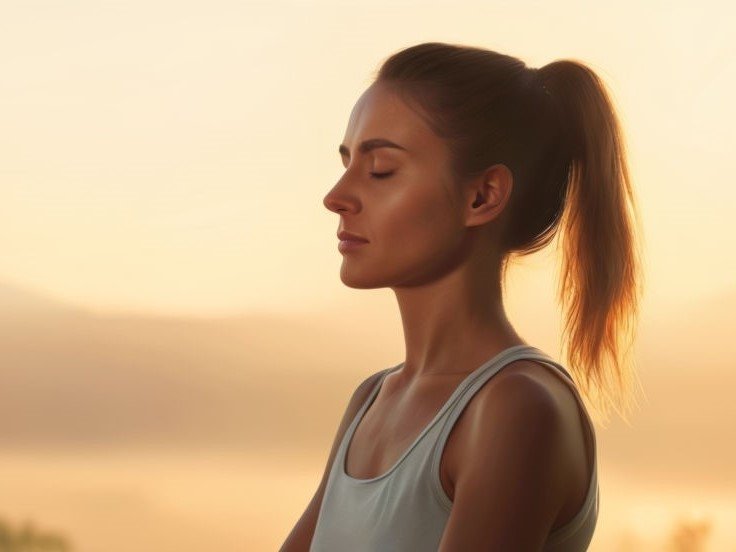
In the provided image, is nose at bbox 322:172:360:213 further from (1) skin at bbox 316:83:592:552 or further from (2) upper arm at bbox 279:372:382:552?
(2) upper arm at bbox 279:372:382:552

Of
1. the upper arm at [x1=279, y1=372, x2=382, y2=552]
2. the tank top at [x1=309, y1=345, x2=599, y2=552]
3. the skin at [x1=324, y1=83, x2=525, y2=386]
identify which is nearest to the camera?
the tank top at [x1=309, y1=345, x2=599, y2=552]

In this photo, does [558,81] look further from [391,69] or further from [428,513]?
[428,513]

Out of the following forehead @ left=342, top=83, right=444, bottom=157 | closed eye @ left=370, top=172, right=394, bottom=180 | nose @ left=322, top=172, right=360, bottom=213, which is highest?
forehead @ left=342, top=83, right=444, bottom=157

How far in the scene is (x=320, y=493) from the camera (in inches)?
66.9

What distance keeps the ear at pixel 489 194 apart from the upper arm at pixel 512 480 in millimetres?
241

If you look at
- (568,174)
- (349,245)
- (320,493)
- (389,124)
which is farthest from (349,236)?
(320,493)

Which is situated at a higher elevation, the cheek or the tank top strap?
the cheek

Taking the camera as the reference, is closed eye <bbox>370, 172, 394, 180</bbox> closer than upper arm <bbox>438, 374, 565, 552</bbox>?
No

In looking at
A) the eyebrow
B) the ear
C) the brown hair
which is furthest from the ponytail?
the eyebrow

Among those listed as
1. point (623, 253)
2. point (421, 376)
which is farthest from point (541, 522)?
point (623, 253)

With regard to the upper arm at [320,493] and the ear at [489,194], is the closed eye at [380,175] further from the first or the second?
the upper arm at [320,493]

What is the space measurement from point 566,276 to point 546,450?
33 centimetres

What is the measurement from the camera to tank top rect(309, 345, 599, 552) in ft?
4.47

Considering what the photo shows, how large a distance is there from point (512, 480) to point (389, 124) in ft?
1.48
